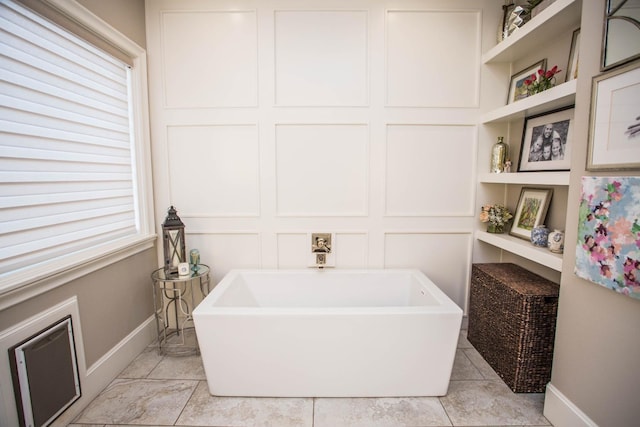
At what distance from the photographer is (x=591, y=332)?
4.45ft

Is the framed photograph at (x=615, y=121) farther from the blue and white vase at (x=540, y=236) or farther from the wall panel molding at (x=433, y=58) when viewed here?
the wall panel molding at (x=433, y=58)

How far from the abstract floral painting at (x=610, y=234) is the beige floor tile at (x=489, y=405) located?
2.77 feet

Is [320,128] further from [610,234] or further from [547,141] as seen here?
[610,234]

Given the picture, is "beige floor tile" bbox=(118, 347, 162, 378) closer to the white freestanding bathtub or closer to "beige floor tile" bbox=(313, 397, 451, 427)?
the white freestanding bathtub

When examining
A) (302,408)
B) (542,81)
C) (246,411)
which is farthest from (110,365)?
(542,81)

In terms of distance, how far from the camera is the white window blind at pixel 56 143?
1357mm

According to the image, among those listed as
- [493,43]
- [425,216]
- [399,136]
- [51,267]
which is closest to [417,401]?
[425,216]

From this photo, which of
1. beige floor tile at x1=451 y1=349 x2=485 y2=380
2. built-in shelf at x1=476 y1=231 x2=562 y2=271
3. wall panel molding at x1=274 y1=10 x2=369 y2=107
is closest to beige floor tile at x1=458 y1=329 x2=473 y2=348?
beige floor tile at x1=451 y1=349 x2=485 y2=380

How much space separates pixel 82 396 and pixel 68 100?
5.49ft

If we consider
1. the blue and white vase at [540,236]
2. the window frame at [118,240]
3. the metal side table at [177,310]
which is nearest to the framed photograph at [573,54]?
the blue and white vase at [540,236]

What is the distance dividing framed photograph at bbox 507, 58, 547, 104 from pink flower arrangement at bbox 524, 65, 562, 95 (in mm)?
66

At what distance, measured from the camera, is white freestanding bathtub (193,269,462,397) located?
5.40 ft

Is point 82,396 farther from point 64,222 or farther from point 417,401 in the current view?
point 417,401

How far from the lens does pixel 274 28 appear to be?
2240mm
